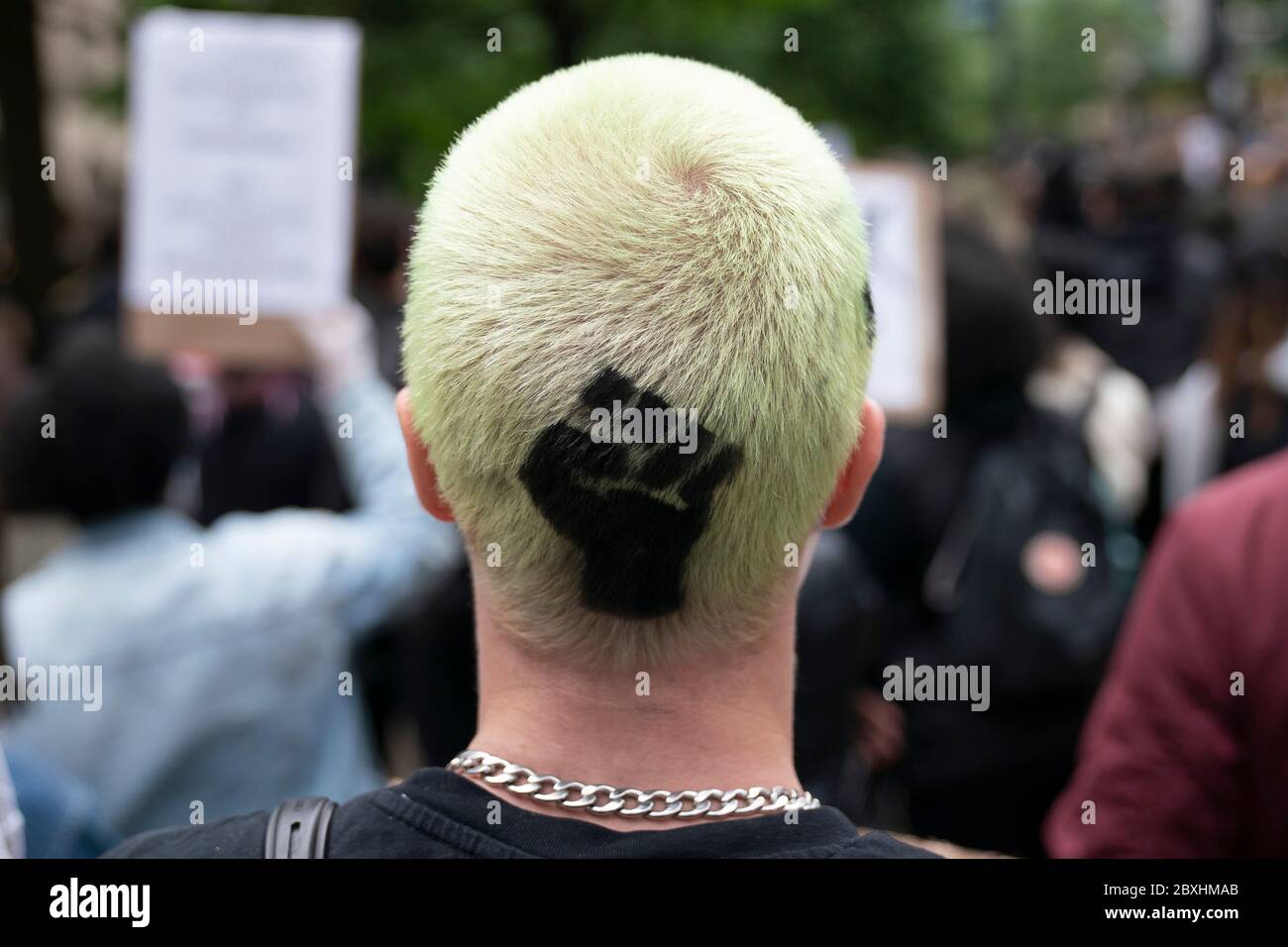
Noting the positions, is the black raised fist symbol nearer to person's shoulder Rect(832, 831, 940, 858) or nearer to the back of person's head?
person's shoulder Rect(832, 831, 940, 858)

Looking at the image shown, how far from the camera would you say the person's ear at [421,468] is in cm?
155

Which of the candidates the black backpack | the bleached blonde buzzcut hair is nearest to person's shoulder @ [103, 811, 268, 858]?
the bleached blonde buzzcut hair

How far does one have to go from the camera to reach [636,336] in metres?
1.37

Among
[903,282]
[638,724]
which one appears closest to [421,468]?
[638,724]

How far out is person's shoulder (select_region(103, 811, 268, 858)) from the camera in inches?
56.0

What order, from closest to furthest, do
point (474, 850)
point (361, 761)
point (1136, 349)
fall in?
point (474, 850), point (361, 761), point (1136, 349)

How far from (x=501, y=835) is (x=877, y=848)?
37cm

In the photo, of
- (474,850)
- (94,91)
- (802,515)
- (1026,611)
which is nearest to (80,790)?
(474,850)

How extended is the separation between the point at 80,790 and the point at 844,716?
5.78 feet

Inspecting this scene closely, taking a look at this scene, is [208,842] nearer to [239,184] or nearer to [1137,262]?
[239,184]

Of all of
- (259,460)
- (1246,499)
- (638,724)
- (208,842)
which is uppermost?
(259,460)

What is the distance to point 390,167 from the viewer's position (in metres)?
11.1

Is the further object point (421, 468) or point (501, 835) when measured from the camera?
point (421, 468)
